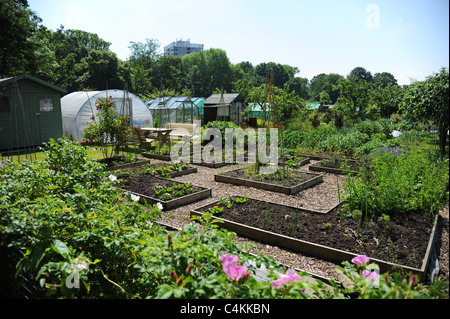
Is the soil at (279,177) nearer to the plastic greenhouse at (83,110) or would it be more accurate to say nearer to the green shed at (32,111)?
the plastic greenhouse at (83,110)

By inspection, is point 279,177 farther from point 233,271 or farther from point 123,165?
point 233,271

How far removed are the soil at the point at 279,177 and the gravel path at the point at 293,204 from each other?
39 cm

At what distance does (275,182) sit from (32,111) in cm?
1248

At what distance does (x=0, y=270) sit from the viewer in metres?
1.71

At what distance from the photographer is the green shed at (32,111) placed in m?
12.9

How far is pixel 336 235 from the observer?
4418mm

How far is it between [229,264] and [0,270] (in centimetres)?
134

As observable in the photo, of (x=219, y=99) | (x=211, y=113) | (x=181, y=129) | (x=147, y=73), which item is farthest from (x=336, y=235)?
(x=147, y=73)

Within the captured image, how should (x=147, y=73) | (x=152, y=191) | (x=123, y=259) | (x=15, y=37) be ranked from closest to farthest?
(x=123, y=259)
(x=152, y=191)
(x=15, y=37)
(x=147, y=73)

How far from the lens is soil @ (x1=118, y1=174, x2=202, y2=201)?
6.68m

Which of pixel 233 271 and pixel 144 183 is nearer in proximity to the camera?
pixel 233 271

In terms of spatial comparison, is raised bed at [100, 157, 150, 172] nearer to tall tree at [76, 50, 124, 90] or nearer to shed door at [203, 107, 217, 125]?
shed door at [203, 107, 217, 125]

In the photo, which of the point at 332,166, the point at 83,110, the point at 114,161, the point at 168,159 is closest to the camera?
the point at 332,166

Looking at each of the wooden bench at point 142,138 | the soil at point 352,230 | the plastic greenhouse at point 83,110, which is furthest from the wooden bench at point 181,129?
the soil at point 352,230
